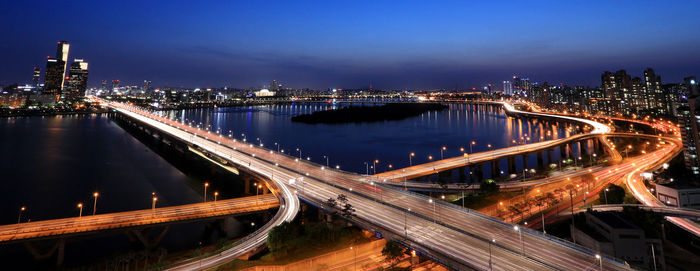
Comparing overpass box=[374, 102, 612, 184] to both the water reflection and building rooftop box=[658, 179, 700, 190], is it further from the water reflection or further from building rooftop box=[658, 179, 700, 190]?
building rooftop box=[658, 179, 700, 190]

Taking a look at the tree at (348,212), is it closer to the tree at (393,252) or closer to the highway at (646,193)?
the tree at (393,252)

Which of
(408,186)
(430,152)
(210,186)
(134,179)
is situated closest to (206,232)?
(210,186)

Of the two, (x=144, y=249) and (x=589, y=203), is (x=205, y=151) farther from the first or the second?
(x=589, y=203)

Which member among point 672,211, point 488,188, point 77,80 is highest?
point 77,80

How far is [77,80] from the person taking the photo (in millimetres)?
136000

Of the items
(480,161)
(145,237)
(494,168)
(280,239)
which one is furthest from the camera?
(494,168)

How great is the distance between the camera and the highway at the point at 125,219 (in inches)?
527

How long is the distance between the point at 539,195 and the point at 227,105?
136 meters

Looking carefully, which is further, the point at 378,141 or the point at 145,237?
the point at 378,141

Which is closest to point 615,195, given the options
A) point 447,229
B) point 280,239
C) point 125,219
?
point 447,229

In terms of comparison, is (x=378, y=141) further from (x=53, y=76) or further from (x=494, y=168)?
(x=53, y=76)

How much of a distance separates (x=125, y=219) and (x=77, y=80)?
164m

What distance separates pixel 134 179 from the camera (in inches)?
1124

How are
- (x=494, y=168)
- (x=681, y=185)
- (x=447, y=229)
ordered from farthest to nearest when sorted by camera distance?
(x=494, y=168) < (x=681, y=185) < (x=447, y=229)
